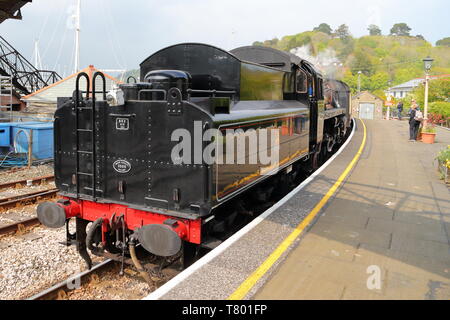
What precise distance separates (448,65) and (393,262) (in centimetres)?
12359

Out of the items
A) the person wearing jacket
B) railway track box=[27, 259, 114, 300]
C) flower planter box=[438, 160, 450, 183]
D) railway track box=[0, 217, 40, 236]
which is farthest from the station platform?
the person wearing jacket

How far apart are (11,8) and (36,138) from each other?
4319 millimetres

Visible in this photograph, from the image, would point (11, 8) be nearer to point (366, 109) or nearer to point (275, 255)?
point (275, 255)

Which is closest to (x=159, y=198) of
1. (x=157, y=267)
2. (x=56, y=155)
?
(x=157, y=267)

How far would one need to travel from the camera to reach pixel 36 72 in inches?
1001

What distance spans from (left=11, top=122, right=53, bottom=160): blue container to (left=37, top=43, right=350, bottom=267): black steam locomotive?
8.43 metres

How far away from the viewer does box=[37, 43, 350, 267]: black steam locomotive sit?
14.2ft

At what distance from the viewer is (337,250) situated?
4.80 metres

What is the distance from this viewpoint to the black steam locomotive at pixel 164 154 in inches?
170

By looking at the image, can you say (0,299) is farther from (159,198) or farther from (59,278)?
(159,198)

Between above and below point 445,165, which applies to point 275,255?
below

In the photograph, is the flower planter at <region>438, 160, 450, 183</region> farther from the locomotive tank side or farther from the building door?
the building door

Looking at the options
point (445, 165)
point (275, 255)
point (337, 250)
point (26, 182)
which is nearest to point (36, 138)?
point (26, 182)

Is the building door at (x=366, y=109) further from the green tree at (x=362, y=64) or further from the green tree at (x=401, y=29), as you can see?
the green tree at (x=401, y=29)
